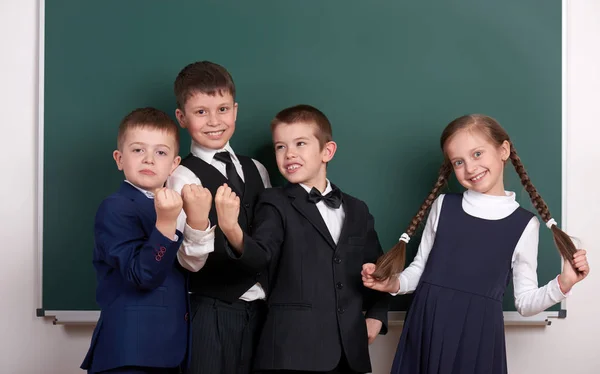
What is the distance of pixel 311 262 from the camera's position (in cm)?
200

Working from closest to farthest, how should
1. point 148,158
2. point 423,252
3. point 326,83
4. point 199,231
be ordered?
point 199,231
point 148,158
point 423,252
point 326,83

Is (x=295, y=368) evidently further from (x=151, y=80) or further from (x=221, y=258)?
(x=151, y=80)

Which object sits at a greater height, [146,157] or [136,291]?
[146,157]

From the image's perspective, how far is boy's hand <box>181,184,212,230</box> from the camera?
168 cm

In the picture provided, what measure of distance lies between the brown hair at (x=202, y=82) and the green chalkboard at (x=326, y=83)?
0.32 m

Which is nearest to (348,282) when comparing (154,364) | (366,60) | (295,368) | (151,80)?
(295,368)

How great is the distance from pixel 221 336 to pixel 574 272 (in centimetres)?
114

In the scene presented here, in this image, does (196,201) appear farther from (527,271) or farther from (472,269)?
(527,271)

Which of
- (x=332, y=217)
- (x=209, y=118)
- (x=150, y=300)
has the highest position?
(x=209, y=118)

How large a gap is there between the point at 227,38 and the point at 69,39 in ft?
2.05

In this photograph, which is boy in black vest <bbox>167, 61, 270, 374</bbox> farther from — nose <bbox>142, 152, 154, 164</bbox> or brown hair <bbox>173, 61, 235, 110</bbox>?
nose <bbox>142, 152, 154, 164</bbox>

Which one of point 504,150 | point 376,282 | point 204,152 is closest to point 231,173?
point 204,152

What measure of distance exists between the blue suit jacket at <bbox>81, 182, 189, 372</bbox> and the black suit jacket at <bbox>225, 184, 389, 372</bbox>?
0.86ft

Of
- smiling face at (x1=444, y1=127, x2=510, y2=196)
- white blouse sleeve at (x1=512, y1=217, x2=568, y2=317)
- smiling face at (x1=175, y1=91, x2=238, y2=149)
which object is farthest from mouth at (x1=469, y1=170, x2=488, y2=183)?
smiling face at (x1=175, y1=91, x2=238, y2=149)
